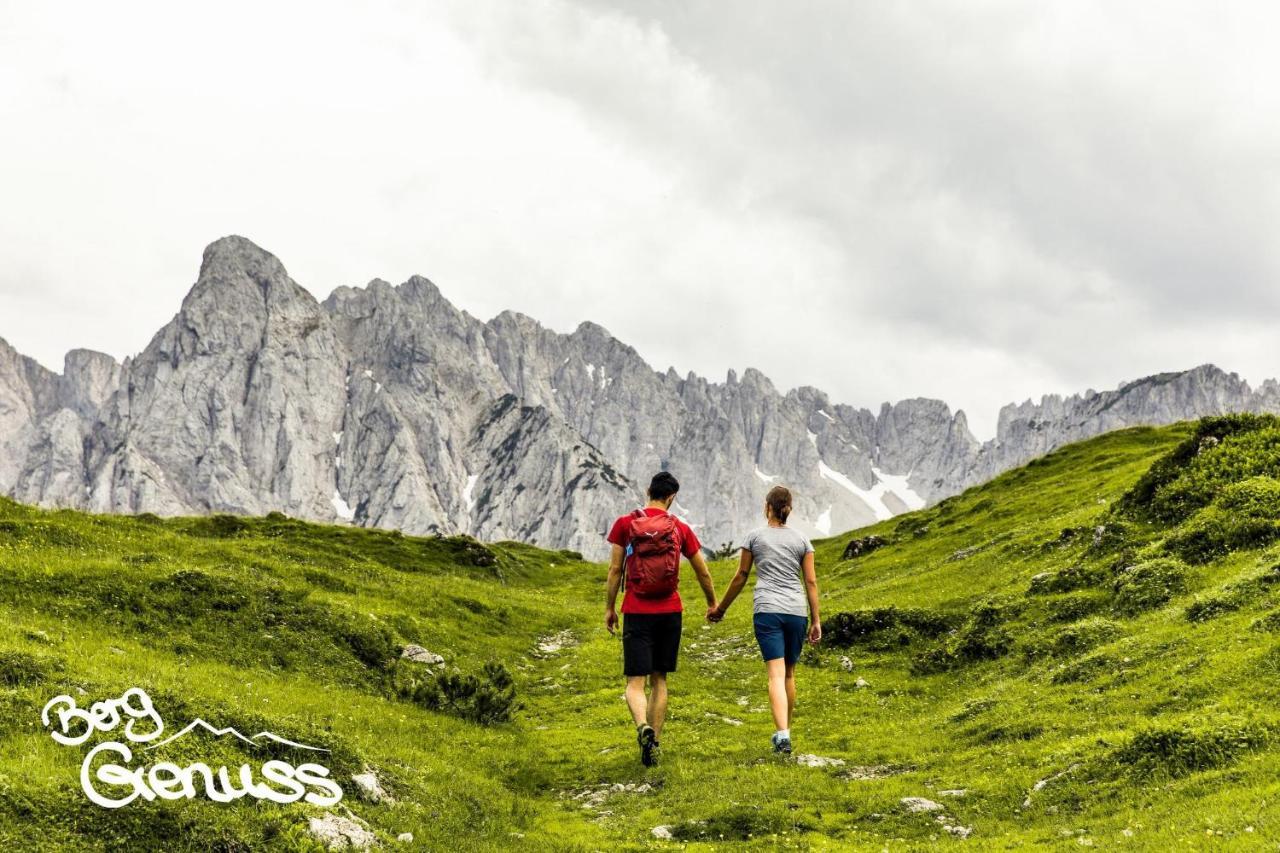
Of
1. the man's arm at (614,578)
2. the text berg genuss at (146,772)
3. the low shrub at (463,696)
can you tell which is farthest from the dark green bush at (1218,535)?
the text berg genuss at (146,772)

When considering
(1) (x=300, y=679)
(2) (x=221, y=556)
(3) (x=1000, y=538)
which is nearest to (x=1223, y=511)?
(3) (x=1000, y=538)

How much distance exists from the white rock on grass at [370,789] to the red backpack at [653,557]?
223 inches

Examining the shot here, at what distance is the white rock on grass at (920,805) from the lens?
12648mm

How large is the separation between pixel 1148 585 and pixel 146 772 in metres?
23.9

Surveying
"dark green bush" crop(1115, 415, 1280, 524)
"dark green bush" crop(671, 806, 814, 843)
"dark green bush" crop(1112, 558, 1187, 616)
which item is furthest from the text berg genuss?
"dark green bush" crop(1115, 415, 1280, 524)

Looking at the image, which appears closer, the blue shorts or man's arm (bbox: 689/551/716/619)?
the blue shorts

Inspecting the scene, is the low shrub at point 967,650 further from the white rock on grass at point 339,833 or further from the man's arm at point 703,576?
the white rock on grass at point 339,833

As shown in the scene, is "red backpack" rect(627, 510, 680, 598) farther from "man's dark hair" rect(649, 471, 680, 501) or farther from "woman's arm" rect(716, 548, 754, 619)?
"woman's arm" rect(716, 548, 754, 619)

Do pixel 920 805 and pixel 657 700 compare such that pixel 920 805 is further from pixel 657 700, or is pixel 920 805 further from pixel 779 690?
pixel 657 700

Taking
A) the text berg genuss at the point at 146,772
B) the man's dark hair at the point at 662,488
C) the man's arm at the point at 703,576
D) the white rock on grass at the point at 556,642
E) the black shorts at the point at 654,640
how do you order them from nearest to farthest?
the text berg genuss at the point at 146,772 < the black shorts at the point at 654,640 < the man's arm at the point at 703,576 < the man's dark hair at the point at 662,488 < the white rock on grass at the point at 556,642

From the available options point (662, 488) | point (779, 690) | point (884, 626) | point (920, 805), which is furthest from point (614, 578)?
point (884, 626)

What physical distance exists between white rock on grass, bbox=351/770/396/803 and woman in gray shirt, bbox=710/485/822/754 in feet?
21.9

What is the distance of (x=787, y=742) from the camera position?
15484 mm

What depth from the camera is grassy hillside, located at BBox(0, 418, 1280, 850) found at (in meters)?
10.7
